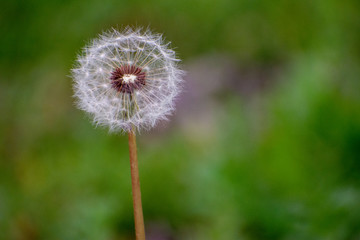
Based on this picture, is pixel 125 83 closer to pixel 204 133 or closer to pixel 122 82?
pixel 122 82

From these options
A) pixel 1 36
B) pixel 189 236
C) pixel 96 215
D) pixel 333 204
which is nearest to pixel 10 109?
pixel 1 36

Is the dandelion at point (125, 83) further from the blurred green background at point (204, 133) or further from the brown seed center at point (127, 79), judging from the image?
the blurred green background at point (204, 133)

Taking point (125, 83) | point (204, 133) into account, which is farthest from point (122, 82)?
point (204, 133)

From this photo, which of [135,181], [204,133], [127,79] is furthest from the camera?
[204,133]

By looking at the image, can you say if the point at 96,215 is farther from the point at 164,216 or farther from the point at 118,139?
the point at 118,139

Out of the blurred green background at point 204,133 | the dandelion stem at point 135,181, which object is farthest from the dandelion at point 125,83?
the blurred green background at point 204,133

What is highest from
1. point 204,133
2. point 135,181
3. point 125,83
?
point 204,133

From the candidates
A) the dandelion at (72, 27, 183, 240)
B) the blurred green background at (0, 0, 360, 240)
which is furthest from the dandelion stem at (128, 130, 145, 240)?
the blurred green background at (0, 0, 360, 240)
